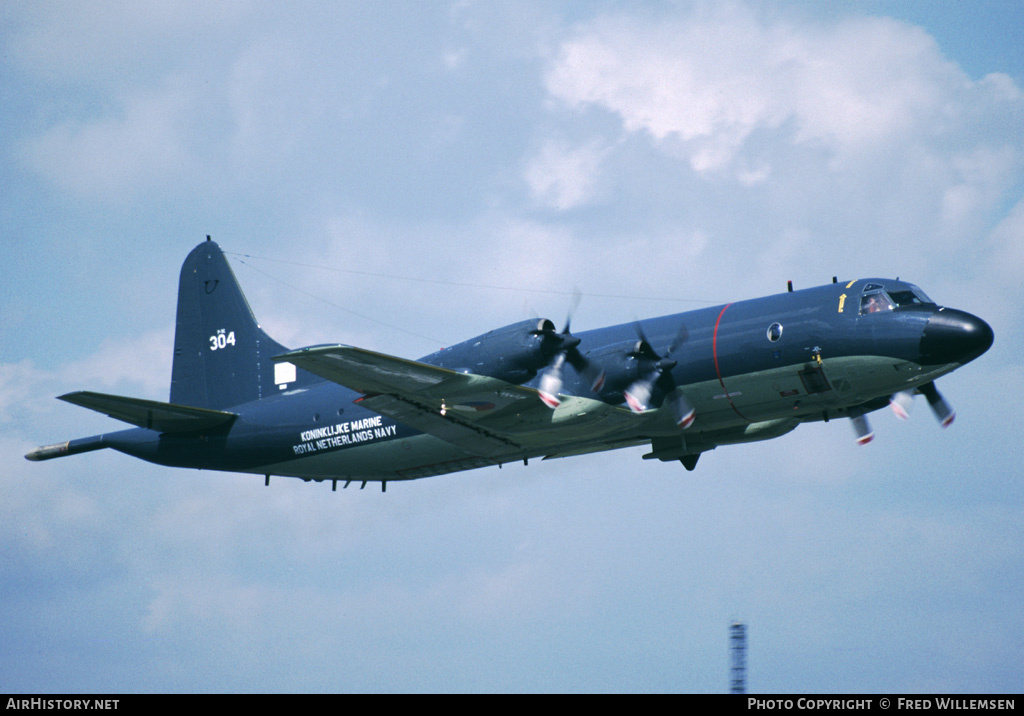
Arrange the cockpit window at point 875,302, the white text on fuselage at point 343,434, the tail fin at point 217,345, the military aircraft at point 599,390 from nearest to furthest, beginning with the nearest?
the military aircraft at point 599,390 → the cockpit window at point 875,302 → the white text on fuselage at point 343,434 → the tail fin at point 217,345

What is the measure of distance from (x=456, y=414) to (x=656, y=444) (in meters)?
5.82

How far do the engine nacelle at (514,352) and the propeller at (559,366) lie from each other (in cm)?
2

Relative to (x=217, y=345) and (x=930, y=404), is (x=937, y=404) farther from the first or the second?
(x=217, y=345)

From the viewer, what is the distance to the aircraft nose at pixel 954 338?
25.2 metres

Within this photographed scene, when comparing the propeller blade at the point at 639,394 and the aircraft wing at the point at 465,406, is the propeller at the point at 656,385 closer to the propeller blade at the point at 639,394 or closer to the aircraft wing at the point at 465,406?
the propeller blade at the point at 639,394

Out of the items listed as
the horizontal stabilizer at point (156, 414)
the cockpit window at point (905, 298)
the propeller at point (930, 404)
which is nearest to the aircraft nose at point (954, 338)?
the cockpit window at point (905, 298)

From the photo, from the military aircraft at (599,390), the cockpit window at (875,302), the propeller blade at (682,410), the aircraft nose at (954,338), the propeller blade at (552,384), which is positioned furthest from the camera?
the propeller blade at (682,410)

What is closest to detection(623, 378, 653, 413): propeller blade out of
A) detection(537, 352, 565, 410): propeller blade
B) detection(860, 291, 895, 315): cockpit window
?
detection(537, 352, 565, 410): propeller blade

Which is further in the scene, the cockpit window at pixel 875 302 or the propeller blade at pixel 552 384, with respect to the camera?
the propeller blade at pixel 552 384

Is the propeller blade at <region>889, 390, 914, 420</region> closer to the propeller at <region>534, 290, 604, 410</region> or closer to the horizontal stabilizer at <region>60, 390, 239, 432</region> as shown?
the propeller at <region>534, 290, 604, 410</region>

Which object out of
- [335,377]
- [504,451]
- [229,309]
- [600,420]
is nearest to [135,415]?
[229,309]
